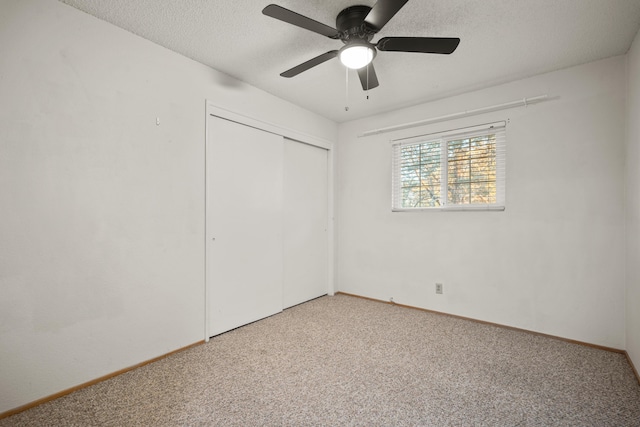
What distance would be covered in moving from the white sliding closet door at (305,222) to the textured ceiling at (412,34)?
3.25 ft

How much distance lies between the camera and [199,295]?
259 centimetres

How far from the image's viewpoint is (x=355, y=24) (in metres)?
1.82

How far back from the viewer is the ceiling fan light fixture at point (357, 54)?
181 cm

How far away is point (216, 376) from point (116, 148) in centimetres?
175

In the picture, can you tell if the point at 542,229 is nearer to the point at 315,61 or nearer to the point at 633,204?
the point at 633,204

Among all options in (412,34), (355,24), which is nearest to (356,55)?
(355,24)

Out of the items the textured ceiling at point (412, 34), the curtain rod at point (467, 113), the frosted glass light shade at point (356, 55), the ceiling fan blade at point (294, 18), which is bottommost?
the frosted glass light shade at point (356, 55)

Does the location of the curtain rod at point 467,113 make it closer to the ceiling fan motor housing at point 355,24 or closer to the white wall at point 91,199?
the ceiling fan motor housing at point 355,24

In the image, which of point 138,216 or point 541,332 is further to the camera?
point 541,332

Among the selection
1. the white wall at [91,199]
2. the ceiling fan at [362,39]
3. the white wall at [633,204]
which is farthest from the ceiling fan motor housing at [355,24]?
the white wall at [633,204]

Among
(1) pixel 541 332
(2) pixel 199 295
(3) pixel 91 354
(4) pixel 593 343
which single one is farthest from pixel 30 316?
(4) pixel 593 343

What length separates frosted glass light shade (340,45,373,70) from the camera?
5.97ft

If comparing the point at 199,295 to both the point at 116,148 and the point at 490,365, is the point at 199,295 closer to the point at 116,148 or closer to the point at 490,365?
the point at 116,148

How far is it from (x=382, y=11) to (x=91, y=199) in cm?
214
